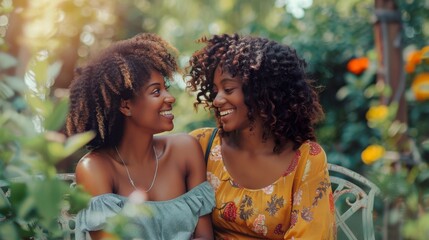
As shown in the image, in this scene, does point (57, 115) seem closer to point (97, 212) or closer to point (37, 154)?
point (37, 154)

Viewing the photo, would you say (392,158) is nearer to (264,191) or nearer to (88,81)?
(264,191)

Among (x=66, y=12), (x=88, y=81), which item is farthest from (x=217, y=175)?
(x=66, y=12)

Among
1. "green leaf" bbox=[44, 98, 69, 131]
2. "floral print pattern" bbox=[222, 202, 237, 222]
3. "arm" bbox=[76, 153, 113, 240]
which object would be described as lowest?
"floral print pattern" bbox=[222, 202, 237, 222]

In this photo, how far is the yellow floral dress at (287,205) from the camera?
2771mm

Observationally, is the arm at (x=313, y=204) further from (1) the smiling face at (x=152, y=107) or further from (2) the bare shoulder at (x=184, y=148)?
(1) the smiling face at (x=152, y=107)

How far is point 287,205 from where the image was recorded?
2.83 meters

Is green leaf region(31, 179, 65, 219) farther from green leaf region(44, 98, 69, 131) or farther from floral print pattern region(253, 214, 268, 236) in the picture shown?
floral print pattern region(253, 214, 268, 236)

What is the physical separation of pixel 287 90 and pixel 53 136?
1966 millimetres

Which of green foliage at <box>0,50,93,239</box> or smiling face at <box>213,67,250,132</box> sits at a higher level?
green foliage at <box>0,50,93,239</box>

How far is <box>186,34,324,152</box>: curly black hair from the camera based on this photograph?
283 cm

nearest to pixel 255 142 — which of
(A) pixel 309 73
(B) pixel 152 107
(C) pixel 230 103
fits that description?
(C) pixel 230 103

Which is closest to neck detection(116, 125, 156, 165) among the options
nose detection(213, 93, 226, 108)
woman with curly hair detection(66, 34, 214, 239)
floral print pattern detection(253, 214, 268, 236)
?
woman with curly hair detection(66, 34, 214, 239)

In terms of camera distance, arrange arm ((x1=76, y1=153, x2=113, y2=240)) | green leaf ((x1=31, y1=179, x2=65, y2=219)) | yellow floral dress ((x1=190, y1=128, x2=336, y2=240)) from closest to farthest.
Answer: green leaf ((x1=31, y1=179, x2=65, y2=219)), arm ((x1=76, y1=153, x2=113, y2=240)), yellow floral dress ((x1=190, y1=128, x2=336, y2=240))

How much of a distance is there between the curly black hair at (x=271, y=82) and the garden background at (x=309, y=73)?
0.28m
